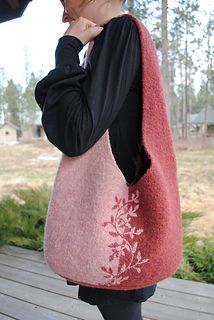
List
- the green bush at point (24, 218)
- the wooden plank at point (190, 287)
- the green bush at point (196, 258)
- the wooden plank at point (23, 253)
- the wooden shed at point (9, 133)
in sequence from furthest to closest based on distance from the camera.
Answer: the wooden shed at point (9, 133) → the green bush at point (24, 218) → the wooden plank at point (23, 253) → the green bush at point (196, 258) → the wooden plank at point (190, 287)

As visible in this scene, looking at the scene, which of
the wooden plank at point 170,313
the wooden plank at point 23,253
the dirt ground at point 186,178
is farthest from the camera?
the dirt ground at point 186,178

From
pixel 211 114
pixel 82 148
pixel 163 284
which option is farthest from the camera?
pixel 211 114

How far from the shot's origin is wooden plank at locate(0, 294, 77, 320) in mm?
1208

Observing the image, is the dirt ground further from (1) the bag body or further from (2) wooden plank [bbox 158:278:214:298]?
(1) the bag body

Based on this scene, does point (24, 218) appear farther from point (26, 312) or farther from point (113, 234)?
point (113, 234)

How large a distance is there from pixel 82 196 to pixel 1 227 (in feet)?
6.18

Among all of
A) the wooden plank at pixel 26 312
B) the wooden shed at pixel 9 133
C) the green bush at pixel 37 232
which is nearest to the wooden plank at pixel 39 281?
the wooden plank at pixel 26 312

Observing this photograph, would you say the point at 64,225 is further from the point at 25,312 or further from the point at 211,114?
the point at 211,114

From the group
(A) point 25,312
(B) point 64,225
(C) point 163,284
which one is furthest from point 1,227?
(B) point 64,225

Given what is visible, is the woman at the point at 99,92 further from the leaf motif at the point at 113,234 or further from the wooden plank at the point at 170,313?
the wooden plank at the point at 170,313

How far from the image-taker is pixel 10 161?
778cm

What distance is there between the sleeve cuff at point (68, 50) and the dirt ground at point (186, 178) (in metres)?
1.18

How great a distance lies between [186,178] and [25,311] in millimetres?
4285

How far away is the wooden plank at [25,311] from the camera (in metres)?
1.21
